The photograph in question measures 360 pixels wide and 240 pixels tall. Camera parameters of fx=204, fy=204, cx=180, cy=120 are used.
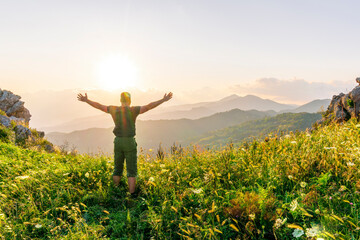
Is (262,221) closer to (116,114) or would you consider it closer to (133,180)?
(133,180)

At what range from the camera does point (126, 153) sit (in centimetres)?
499

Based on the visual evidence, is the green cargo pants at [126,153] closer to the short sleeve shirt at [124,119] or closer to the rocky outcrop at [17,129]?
the short sleeve shirt at [124,119]

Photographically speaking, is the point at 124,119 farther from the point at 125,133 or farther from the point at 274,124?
the point at 274,124

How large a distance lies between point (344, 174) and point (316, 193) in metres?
0.79

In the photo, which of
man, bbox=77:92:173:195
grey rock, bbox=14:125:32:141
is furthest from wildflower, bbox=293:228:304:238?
grey rock, bbox=14:125:32:141

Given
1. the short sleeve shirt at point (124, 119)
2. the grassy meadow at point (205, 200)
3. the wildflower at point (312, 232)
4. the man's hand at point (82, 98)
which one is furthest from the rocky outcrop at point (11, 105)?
the wildflower at point (312, 232)

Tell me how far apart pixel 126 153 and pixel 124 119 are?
0.84 meters

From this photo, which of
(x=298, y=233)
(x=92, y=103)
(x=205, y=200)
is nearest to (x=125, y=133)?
(x=92, y=103)

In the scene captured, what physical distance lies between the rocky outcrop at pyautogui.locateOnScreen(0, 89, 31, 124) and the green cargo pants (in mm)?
18509

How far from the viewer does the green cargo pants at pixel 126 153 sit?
16.1ft

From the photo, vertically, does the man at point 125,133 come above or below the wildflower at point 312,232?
above

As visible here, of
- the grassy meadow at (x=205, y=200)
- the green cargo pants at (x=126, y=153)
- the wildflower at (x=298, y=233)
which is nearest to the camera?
the wildflower at (x=298, y=233)

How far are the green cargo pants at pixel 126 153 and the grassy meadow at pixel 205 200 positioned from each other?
37 cm

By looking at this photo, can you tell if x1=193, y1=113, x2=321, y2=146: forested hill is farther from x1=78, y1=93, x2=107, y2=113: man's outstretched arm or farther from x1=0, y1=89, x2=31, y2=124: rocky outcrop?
x1=78, y1=93, x2=107, y2=113: man's outstretched arm
